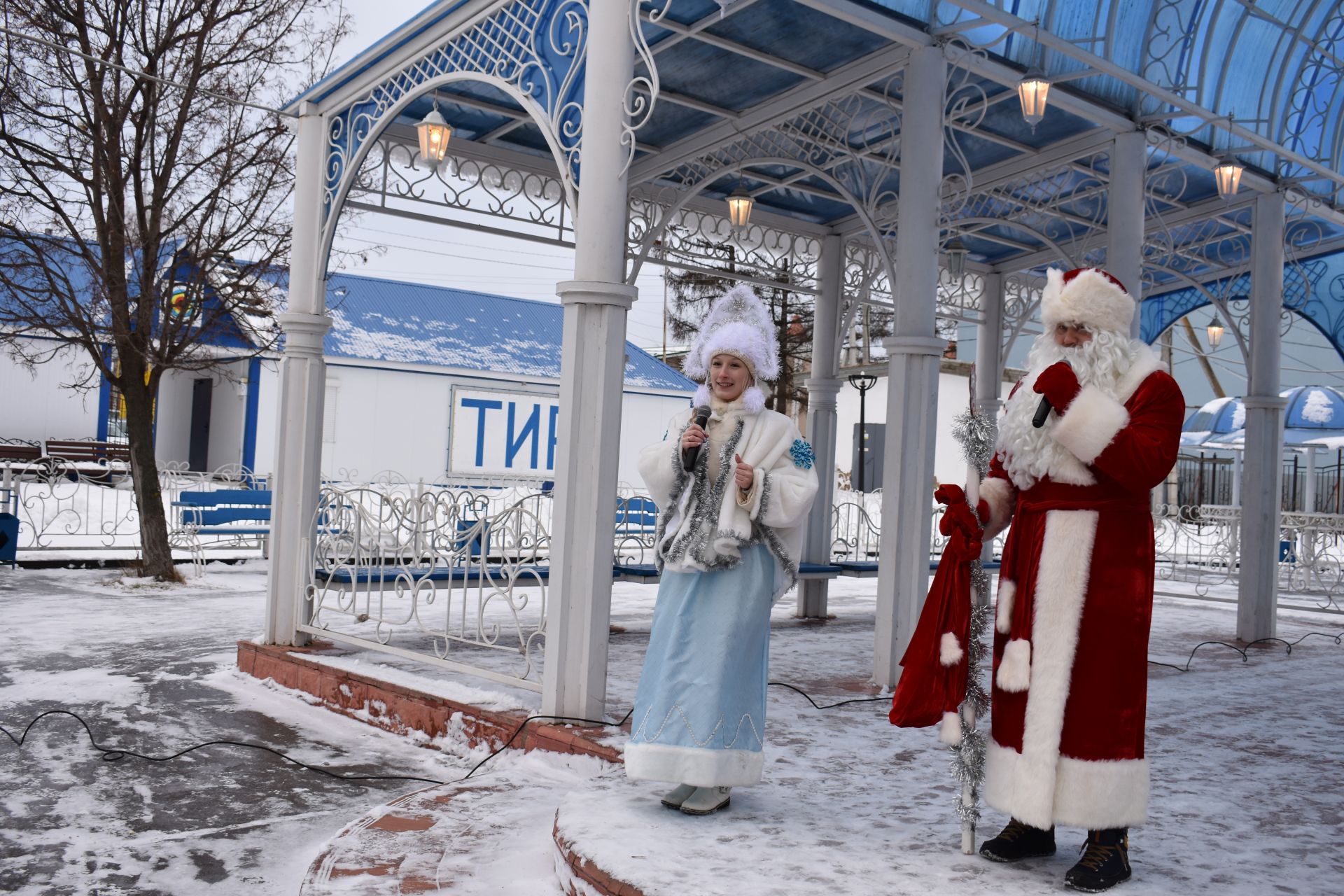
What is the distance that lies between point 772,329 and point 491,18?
2735 millimetres

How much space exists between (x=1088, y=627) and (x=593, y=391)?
102 inches

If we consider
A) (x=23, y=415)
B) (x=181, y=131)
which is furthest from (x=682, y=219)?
(x=23, y=415)

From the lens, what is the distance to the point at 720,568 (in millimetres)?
3857

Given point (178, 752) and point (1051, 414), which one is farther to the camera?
point (178, 752)

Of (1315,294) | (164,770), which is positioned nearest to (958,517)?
(164,770)

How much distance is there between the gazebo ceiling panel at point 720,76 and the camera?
7.11 meters

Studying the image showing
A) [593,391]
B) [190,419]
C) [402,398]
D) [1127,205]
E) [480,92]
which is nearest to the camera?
[593,391]

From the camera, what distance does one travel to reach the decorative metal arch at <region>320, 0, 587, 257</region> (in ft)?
16.8

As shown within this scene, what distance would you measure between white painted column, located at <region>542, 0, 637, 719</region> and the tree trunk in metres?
8.34

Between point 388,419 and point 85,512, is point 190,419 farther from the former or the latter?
point 85,512

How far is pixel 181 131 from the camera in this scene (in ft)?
38.2

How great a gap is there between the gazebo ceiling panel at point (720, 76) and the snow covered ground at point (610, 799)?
398cm

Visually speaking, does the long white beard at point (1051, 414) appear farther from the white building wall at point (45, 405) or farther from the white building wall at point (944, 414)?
the white building wall at point (944, 414)

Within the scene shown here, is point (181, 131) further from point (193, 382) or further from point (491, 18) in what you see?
point (193, 382)
